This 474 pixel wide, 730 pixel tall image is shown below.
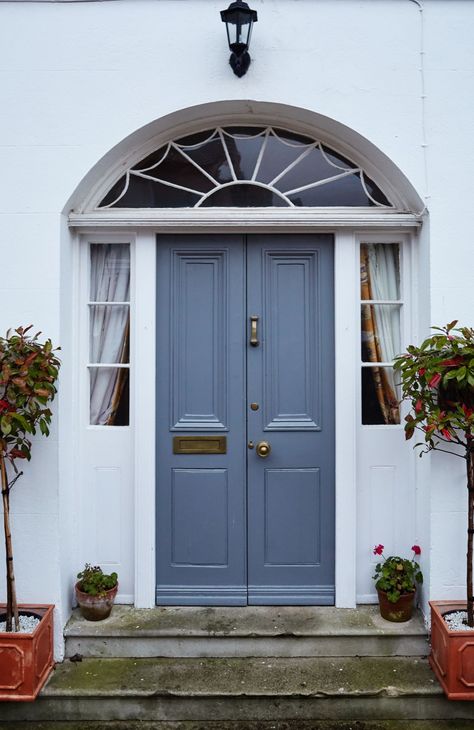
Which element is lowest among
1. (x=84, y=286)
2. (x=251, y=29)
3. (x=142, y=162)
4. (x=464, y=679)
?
(x=464, y=679)

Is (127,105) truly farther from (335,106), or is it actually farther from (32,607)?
(32,607)

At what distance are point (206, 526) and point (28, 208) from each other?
7.49ft

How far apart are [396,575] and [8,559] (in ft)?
7.53

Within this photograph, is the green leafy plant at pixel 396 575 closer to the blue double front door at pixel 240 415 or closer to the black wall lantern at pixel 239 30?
the blue double front door at pixel 240 415

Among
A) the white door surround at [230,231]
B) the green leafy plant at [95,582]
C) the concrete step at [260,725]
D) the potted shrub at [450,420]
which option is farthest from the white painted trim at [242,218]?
the concrete step at [260,725]

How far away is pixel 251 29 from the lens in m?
3.50

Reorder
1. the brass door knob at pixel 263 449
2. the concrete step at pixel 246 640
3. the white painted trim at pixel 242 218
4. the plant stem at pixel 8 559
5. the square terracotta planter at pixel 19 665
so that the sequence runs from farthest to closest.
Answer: the brass door knob at pixel 263 449
the white painted trim at pixel 242 218
the concrete step at pixel 246 640
the plant stem at pixel 8 559
the square terracotta planter at pixel 19 665

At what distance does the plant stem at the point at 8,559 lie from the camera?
3264 millimetres

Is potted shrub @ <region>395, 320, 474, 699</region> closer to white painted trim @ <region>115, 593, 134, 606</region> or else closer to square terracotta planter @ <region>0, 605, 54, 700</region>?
white painted trim @ <region>115, 593, 134, 606</region>

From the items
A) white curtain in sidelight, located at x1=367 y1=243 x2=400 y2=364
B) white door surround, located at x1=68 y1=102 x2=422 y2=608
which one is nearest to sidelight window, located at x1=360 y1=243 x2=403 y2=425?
white curtain in sidelight, located at x1=367 y1=243 x2=400 y2=364

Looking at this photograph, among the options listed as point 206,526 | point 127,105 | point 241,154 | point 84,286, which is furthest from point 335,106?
point 206,526

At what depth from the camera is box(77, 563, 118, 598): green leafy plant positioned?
3.61m

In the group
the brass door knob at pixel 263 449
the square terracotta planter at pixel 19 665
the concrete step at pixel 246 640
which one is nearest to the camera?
the square terracotta planter at pixel 19 665

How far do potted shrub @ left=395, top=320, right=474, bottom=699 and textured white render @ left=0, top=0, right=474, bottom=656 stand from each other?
208 mm
